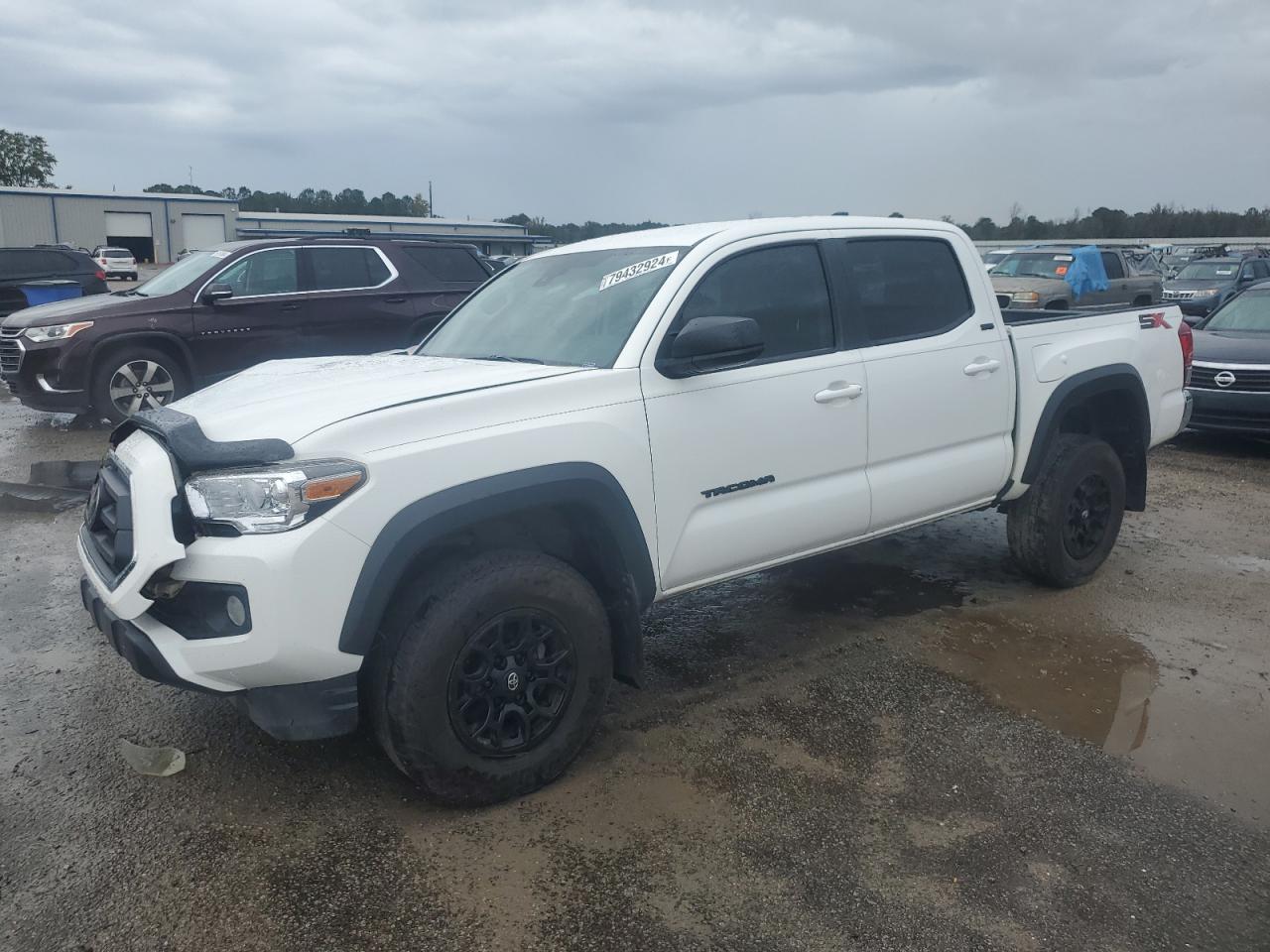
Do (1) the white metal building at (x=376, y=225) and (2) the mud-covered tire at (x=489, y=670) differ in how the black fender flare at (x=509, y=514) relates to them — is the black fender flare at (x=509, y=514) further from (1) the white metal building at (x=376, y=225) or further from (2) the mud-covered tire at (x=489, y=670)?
(1) the white metal building at (x=376, y=225)

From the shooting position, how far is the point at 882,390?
4.23 m

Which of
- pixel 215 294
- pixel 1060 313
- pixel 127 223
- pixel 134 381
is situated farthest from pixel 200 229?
pixel 1060 313

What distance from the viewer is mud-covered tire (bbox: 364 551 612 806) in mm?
2984

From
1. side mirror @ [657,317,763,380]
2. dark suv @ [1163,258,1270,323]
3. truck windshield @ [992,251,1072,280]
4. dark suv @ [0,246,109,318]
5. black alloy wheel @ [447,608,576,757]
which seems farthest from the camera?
dark suv @ [1163,258,1270,323]

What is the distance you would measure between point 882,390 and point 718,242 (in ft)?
3.13

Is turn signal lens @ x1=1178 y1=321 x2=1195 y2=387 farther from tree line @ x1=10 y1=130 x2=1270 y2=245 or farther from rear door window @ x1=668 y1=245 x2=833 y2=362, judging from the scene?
tree line @ x1=10 y1=130 x2=1270 y2=245

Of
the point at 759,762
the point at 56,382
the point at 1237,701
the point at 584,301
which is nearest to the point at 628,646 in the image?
the point at 759,762

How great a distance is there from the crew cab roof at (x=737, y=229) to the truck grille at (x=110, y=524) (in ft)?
7.15

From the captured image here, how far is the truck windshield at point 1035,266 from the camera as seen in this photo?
17.7 meters

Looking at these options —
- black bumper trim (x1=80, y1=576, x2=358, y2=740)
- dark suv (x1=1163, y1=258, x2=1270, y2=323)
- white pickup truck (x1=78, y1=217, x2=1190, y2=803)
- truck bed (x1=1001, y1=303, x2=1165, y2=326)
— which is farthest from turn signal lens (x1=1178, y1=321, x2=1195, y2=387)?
dark suv (x1=1163, y1=258, x2=1270, y2=323)

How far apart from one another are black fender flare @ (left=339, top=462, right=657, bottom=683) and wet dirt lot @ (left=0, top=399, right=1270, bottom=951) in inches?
22.1

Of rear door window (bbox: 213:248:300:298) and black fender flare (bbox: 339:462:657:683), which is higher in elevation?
rear door window (bbox: 213:248:300:298)

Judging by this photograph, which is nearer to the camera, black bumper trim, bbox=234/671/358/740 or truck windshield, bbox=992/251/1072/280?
black bumper trim, bbox=234/671/358/740

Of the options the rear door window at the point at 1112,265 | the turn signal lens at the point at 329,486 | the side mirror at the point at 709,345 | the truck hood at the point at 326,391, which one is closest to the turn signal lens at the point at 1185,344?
the side mirror at the point at 709,345
